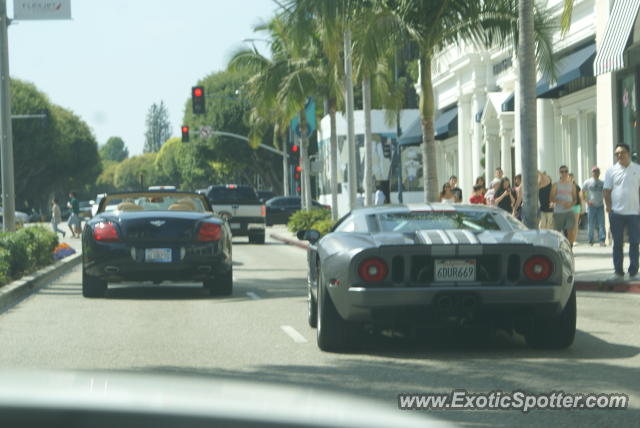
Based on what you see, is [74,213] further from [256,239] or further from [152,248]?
[152,248]

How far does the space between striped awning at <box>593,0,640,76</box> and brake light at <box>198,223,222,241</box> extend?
10.7 meters

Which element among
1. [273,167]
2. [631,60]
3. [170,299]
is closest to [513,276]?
[170,299]

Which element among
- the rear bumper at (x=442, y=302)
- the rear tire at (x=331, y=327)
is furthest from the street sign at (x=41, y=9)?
the rear bumper at (x=442, y=302)

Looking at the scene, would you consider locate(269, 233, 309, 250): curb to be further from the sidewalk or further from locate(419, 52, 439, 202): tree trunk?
the sidewalk

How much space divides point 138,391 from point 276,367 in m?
7.35

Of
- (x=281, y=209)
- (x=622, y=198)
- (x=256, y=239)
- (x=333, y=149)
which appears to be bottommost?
(x=256, y=239)

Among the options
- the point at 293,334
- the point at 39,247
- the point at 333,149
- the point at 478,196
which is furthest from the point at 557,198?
the point at 333,149

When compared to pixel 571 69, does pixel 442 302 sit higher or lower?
lower

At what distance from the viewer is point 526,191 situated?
19219 millimetres

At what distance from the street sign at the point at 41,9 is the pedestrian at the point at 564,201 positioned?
1005 centimetres

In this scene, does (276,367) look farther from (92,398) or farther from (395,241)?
(92,398)

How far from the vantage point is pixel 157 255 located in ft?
49.2

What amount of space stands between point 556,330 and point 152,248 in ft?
22.6

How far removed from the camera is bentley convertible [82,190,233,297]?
14.9m
